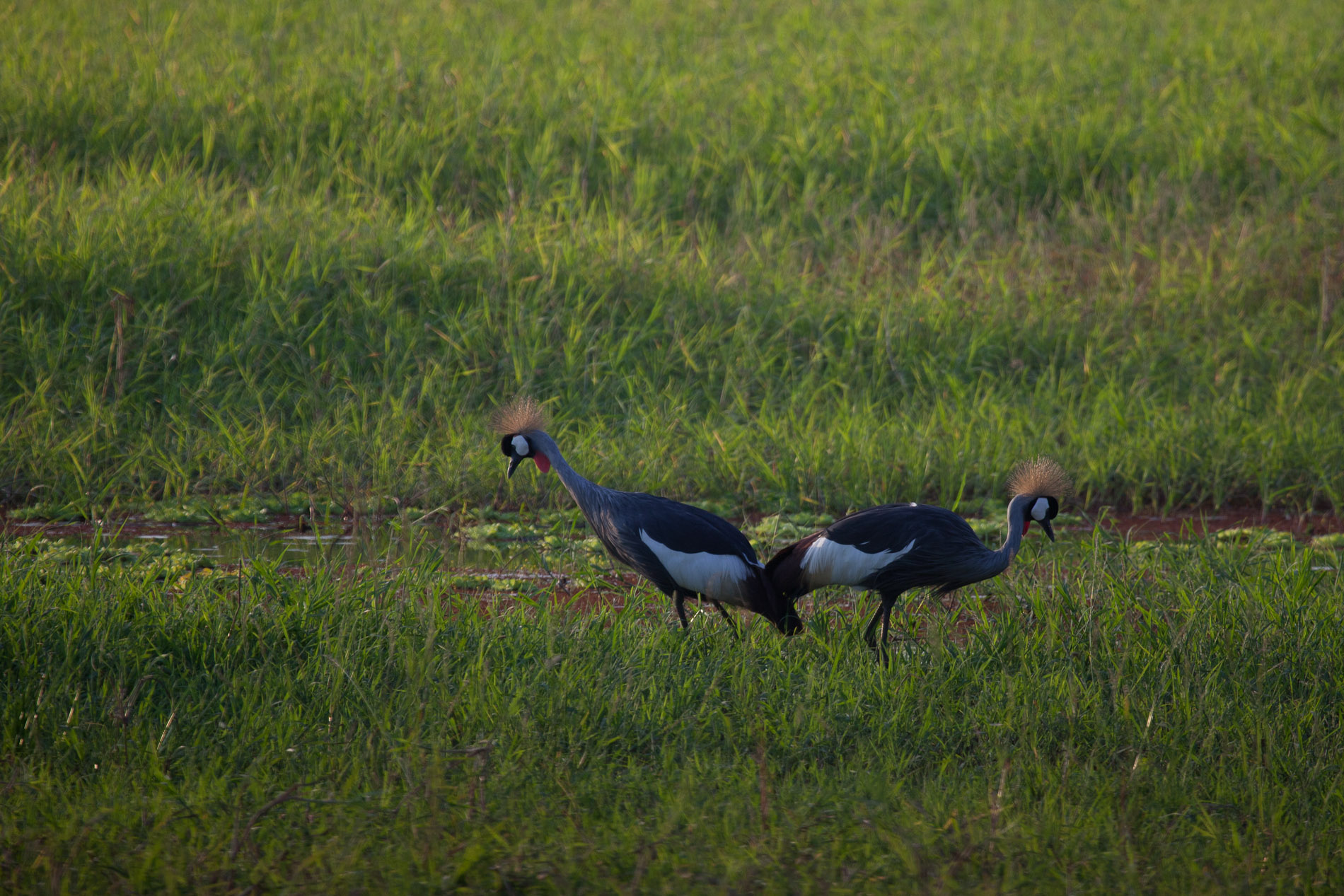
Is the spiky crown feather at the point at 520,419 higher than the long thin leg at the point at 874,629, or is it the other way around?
the spiky crown feather at the point at 520,419

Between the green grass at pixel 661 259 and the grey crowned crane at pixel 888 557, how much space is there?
63.4 inches

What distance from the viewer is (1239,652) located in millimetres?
3703

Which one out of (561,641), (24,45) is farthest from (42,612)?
(24,45)

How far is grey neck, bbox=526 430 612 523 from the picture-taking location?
4.21 metres

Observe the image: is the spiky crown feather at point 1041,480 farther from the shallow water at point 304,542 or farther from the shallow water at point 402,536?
the shallow water at point 304,542

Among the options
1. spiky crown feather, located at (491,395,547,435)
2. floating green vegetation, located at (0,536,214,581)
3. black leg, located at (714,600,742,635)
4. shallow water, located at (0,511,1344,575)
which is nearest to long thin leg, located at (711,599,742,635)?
black leg, located at (714,600,742,635)

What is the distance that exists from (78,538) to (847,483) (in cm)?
336

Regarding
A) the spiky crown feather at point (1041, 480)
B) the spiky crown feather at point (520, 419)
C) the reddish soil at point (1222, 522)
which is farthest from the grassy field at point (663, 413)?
the spiky crown feather at point (520, 419)

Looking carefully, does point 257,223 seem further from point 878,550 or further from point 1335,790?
point 1335,790

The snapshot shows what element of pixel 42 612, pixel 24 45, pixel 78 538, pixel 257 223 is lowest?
pixel 78 538

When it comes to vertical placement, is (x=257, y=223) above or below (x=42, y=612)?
above

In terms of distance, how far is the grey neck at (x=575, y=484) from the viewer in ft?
13.8

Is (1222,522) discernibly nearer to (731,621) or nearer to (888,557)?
(888,557)

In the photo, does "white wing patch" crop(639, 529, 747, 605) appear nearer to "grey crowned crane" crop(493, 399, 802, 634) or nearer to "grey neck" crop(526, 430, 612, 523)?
"grey crowned crane" crop(493, 399, 802, 634)
